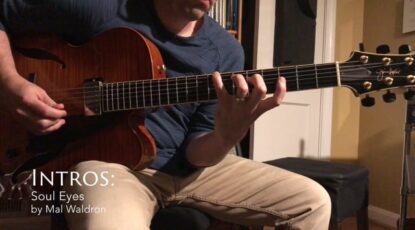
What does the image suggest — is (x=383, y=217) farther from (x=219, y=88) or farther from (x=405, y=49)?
(x=219, y=88)

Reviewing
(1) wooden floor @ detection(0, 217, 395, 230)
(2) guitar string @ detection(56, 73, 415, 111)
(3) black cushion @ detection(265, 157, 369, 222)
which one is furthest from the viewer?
(1) wooden floor @ detection(0, 217, 395, 230)

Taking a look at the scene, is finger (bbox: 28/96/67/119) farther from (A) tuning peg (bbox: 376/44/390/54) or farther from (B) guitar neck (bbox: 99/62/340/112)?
(A) tuning peg (bbox: 376/44/390/54)

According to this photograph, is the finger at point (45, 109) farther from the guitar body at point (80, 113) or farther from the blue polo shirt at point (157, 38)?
the blue polo shirt at point (157, 38)

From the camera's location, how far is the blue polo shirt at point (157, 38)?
0.90 m

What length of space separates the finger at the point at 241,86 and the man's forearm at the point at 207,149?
131 mm

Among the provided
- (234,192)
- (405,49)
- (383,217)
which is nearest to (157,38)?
(234,192)

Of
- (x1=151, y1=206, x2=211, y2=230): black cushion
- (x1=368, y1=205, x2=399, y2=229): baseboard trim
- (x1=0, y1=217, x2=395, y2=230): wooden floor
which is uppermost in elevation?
(x1=151, y1=206, x2=211, y2=230): black cushion

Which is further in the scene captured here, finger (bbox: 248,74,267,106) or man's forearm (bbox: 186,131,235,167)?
man's forearm (bbox: 186,131,235,167)


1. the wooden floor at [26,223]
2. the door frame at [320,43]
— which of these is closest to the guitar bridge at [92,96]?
the wooden floor at [26,223]

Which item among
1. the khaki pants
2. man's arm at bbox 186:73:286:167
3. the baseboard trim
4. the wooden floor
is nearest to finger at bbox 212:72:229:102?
man's arm at bbox 186:73:286:167

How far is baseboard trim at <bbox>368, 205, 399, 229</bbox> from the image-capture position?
83.9 inches

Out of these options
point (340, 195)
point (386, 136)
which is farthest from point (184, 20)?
point (386, 136)

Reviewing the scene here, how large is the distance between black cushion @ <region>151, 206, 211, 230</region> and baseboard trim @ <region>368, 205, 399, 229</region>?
1.58 m

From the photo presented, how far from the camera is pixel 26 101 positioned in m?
0.84
